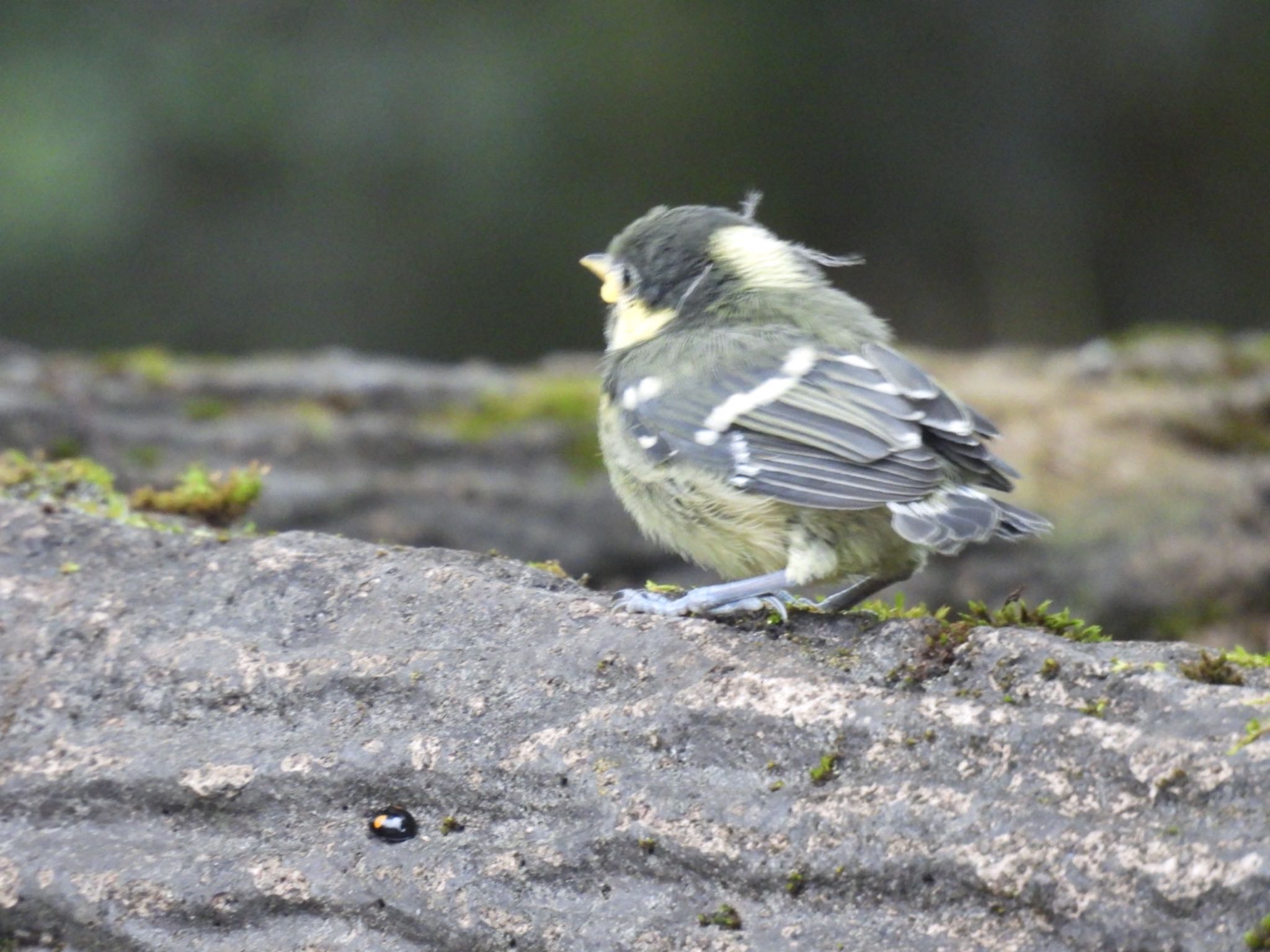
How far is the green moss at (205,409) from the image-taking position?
6.26m

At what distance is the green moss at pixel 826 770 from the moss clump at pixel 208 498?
2.05m

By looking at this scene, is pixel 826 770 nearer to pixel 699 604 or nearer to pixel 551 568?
pixel 699 604

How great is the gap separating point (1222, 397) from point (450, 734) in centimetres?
528

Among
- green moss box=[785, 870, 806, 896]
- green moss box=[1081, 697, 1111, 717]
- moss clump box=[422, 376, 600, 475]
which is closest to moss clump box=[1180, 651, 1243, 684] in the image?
green moss box=[1081, 697, 1111, 717]

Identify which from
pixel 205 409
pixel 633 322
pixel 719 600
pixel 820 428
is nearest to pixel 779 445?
pixel 820 428

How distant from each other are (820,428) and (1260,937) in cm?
130

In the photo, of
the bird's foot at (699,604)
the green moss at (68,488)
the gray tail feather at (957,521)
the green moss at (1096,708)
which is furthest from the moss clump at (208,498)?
the green moss at (1096,708)

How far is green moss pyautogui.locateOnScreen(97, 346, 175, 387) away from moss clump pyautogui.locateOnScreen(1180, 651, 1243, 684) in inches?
203

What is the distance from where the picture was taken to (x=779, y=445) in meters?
2.82

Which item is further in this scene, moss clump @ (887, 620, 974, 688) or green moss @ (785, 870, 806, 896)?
moss clump @ (887, 620, 974, 688)

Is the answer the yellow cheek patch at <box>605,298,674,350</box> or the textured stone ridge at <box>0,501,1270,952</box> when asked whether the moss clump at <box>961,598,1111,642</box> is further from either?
the yellow cheek patch at <box>605,298,674,350</box>

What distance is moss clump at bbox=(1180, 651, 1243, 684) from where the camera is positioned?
2.28 meters

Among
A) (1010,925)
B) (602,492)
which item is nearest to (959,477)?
(1010,925)

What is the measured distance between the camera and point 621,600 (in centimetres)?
280
